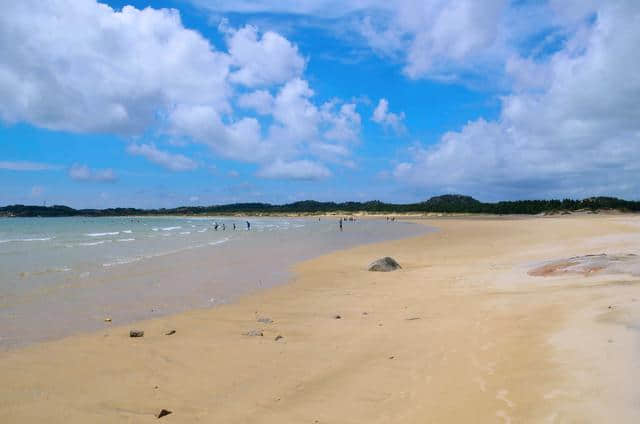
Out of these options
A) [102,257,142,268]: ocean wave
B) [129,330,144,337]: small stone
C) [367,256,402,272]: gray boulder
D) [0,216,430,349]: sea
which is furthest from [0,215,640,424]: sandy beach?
[102,257,142,268]: ocean wave

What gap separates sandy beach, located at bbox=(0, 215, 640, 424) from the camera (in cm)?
523

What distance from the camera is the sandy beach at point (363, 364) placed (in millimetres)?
5234

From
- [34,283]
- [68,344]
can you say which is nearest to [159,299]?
[68,344]

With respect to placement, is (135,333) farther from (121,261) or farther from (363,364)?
(121,261)

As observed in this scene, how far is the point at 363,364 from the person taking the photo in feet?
23.3

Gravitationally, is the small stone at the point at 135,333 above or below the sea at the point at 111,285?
above

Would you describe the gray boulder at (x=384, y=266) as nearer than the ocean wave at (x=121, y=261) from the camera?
Yes

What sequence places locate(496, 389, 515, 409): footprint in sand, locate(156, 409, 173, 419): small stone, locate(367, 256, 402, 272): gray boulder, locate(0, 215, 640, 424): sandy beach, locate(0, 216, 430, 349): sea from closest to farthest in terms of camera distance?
locate(496, 389, 515, 409): footprint in sand < locate(0, 215, 640, 424): sandy beach < locate(156, 409, 173, 419): small stone < locate(0, 216, 430, 349): sea < locate(367, 256, 402, 272): gray boulder

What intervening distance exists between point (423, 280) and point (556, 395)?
10.8 meters

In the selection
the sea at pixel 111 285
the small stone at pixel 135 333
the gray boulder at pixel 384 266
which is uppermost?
the gray boulder at pixel 384 266

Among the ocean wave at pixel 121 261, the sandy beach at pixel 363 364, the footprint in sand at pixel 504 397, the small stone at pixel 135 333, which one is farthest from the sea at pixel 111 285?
the footprint in sand at pixel 504 397

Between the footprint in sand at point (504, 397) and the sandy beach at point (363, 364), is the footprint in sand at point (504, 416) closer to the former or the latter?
the sandy beach at point (363, 364)

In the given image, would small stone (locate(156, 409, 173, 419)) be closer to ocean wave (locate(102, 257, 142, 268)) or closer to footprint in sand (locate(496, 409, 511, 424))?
footprint in sand (locate(496, 409, 511, 424))

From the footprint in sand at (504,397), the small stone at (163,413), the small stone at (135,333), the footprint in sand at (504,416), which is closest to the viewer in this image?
the footprint in sand at (504,416)
